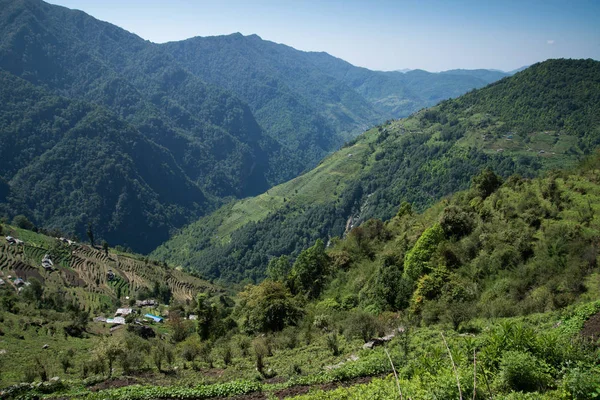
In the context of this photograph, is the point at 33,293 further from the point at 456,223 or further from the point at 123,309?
the point at 456,223

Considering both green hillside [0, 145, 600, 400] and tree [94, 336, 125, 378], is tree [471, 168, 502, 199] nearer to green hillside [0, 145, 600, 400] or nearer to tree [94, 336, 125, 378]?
green hillside [0, 145, 600, 400]

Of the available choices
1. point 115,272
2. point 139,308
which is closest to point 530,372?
point 139,308

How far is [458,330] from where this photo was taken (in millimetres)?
18250

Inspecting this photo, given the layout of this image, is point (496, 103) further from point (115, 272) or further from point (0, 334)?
point (0, 334)

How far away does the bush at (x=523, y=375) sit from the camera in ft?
33.5

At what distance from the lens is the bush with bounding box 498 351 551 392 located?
33.5 ft

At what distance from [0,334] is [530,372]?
42.5 metres

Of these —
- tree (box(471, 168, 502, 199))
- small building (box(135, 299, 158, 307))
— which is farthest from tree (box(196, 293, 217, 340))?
small building (box(135, 299, 158, 307))

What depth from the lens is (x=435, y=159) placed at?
150 metres

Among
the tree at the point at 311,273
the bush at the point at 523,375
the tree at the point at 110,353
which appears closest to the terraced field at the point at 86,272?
the tree at the point at 311,273

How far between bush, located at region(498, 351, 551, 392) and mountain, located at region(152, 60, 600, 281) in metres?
122

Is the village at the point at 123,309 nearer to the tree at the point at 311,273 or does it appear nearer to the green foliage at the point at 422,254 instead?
the tree at the point at 311,273

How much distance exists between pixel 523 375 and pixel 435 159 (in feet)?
490

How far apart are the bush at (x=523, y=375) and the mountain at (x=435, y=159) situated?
402 feet
